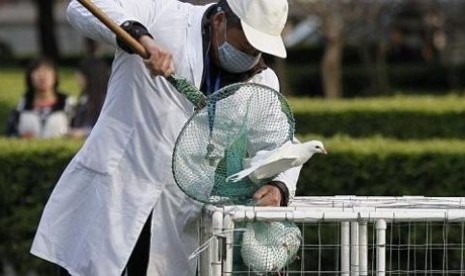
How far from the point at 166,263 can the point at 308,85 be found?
22.0 metres

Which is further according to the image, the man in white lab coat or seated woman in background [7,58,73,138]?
seated woman in background [7,58,73,138]

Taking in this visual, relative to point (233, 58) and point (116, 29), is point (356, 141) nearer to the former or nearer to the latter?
point (233, 58)

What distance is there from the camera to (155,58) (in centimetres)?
420

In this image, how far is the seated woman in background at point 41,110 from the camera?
1034cm

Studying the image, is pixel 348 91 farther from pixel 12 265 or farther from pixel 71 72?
pixel 12 265

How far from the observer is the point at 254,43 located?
4.25 m

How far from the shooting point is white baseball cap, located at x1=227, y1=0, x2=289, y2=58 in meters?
4.27

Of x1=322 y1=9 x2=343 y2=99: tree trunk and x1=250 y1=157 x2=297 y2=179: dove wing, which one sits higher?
x1=322 y1=9 x2=343 y2=99: tree trunk

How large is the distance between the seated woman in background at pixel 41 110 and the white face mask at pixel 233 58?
5.92m

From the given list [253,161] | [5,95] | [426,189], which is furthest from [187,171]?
[5,95]

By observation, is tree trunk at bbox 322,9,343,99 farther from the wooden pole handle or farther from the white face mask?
the wooden pole handle

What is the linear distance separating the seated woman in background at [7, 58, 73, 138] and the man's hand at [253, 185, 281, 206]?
→ 601 centimetres

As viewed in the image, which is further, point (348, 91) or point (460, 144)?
point (348, 91)

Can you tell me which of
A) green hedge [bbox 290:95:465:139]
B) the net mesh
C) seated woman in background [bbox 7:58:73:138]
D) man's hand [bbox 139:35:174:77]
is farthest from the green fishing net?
green hedge [bbox 290:95:465:139]
